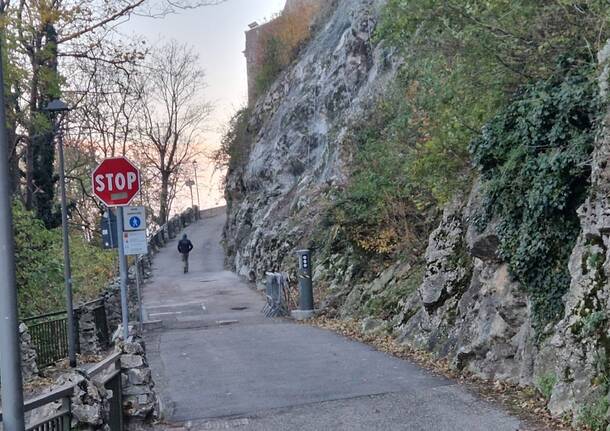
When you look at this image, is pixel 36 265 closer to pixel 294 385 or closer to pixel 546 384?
pixel 294 385

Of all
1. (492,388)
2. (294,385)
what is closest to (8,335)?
(294,385)

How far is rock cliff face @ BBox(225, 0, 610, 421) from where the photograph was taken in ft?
23.6

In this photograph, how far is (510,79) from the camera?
10180 millimetres

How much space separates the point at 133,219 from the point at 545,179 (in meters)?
6.76

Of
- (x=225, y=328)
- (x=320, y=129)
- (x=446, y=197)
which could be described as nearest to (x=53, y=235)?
(x=225, y=328)

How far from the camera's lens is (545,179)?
331 inches

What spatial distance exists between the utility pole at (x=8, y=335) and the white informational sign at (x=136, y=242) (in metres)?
7.25

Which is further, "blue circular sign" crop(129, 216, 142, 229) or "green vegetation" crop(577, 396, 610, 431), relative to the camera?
"blue circular sign" crop(129, 216, 142, 229)

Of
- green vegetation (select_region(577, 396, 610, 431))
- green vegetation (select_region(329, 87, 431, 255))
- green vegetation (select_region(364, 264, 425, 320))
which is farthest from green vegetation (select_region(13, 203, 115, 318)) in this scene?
green vegetation (select_region(577, 396, 610, 431))

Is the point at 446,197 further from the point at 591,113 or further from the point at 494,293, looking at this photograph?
the point at 591,113

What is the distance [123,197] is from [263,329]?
6.74 metres

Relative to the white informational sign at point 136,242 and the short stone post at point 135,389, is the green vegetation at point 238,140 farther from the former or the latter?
the short stone post at point 135,389

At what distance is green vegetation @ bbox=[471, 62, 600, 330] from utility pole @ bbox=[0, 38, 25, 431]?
19.6 ft

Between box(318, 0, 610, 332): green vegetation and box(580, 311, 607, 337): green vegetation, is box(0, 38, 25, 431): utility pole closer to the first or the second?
box(580, 311, 607, 337): green vegetation
